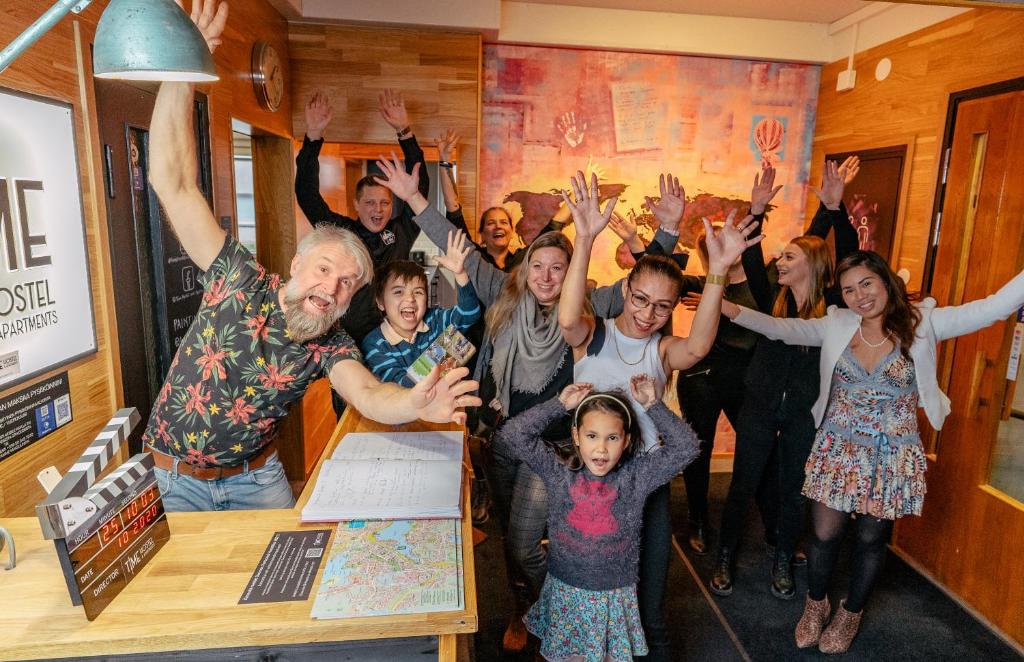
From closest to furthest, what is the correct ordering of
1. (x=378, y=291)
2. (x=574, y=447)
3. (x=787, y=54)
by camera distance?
1. (x=574, y=447)
2. (x=378, y=291)
3. (x=787, y=54)

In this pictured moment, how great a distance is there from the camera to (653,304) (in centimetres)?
215

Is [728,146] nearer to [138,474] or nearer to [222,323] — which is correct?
[222,323]

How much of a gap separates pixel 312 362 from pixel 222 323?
270 mm

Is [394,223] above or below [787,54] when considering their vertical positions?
below

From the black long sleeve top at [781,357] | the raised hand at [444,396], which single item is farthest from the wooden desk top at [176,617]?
the black long sleeve top at [781,357]

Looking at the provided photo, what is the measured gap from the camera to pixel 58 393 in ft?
5.86

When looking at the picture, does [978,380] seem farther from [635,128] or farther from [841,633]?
[635,128]

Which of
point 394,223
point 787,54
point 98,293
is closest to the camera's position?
point 98,293

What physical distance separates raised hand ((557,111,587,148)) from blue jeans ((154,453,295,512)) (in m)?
3.09

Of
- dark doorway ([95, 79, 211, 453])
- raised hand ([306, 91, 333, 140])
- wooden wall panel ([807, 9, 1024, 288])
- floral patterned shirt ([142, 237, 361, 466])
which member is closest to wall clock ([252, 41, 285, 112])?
raised hand ([306, 91, 333, 140])

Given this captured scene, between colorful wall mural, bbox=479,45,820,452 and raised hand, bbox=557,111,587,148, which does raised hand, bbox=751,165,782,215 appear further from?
raised hand, bbox=557,111,587,148

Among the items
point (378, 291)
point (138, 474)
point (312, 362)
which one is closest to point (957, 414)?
point (378, 291)

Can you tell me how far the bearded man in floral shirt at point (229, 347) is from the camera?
1730mm

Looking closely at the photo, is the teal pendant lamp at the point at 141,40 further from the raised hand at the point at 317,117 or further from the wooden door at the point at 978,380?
Result: the wooden door at the point at 978,380
